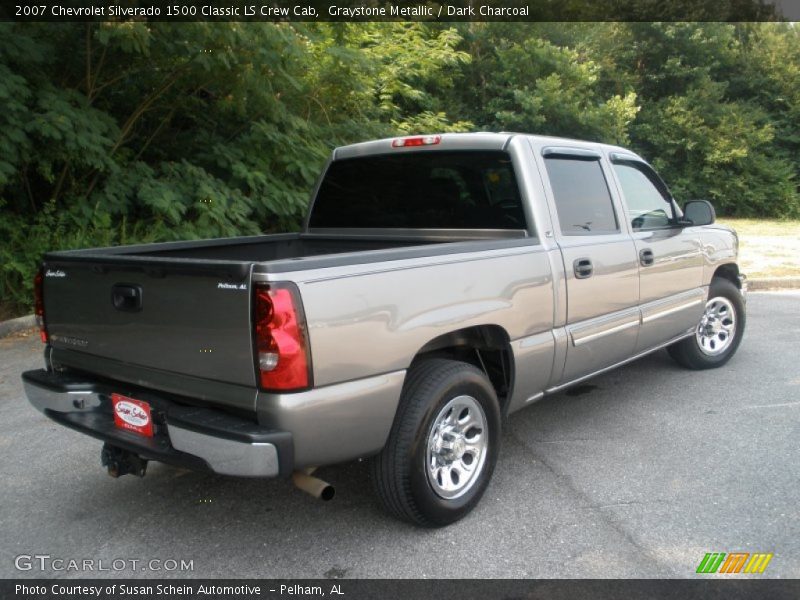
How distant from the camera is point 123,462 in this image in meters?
3.37

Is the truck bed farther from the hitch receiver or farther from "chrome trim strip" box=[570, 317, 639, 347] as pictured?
"chrome trim strip" box=[570, 317, 639, 347]

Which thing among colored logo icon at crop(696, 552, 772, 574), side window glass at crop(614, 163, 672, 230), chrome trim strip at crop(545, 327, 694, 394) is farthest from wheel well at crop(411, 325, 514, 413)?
side window glass at crop(614, 163, 672, 230)

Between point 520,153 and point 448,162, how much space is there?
0.49 meters

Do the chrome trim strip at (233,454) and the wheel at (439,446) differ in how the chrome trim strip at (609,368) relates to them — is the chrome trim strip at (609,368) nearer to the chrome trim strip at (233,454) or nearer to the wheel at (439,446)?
the wheel at (439,446)

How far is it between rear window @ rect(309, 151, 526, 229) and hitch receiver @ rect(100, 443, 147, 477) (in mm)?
2062

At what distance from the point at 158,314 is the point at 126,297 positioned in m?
0.20

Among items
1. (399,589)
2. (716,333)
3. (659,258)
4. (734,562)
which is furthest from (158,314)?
(716,333)

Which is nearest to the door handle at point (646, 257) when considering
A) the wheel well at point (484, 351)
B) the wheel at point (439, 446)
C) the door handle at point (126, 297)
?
the wheel well at point (484, 351)

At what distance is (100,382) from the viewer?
3.43 metres

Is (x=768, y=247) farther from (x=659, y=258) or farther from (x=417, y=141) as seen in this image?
(x=417, y=141)

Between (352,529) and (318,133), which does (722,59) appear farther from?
(352,529)

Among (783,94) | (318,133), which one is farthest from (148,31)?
(783,94)

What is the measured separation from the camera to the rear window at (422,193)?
4109 mm

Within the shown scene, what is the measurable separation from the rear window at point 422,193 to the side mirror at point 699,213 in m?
1.95
